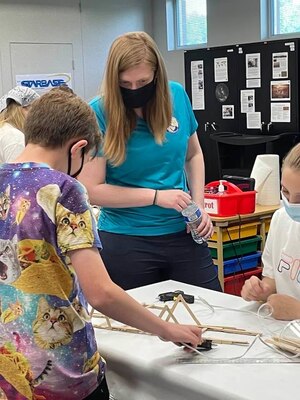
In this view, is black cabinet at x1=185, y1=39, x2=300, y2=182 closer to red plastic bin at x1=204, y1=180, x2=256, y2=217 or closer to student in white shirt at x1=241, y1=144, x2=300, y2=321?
red plastic bin at x1=204, y1=180, x2=256, y2=217

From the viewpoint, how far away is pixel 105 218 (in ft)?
7.06

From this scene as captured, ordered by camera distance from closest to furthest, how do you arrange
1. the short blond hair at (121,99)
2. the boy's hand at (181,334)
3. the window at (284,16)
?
the boy's hand at (181,334)
the short blond hair at (121,99)
the window at (284,16)

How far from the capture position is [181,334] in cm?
136

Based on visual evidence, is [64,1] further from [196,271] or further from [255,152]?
[196,271]

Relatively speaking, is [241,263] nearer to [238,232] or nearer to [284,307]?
[238,232]

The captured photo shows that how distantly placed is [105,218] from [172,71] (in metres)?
5.58

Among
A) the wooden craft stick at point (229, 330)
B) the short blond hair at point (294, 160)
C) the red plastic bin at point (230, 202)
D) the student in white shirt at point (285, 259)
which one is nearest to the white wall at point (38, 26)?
the red plastic bin at point (230, 202)

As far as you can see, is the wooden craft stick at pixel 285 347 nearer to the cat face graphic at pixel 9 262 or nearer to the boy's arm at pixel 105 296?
the boy's arm at pixel 105 296

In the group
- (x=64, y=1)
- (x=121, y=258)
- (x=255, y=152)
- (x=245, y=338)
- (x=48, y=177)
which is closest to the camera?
(x=48, y=177)

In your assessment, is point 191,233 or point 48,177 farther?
point 191,233

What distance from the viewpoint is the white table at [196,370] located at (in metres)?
1.22

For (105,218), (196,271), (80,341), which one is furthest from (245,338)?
(105,218)

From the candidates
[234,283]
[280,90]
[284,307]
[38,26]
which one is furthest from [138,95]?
[38,26]

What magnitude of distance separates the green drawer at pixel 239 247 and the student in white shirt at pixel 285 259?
61.2 inches
